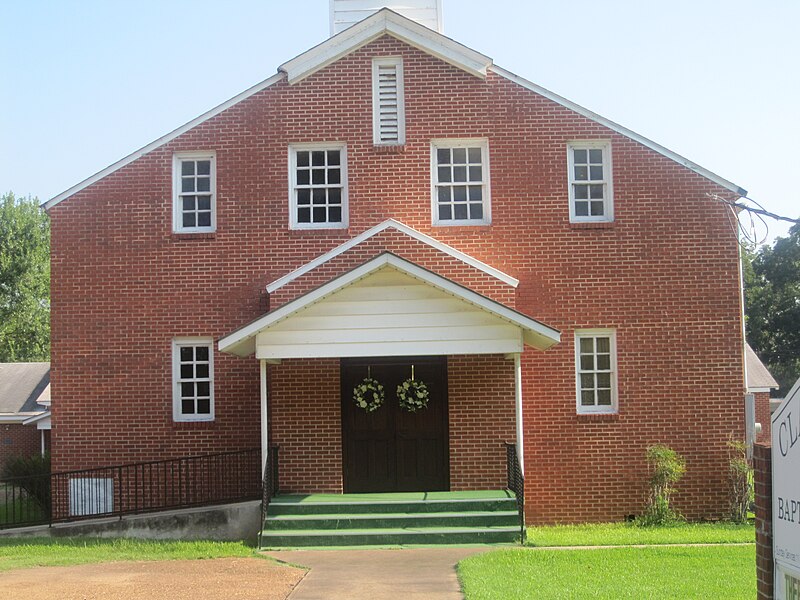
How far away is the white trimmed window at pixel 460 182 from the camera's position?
1683cm

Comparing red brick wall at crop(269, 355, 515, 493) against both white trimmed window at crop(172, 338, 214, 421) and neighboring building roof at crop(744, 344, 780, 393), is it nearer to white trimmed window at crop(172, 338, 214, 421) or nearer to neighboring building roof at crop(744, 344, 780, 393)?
white trimmed window at crop(172, 338, 214, 421)

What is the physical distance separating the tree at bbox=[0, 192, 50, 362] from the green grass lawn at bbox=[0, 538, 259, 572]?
132 ft

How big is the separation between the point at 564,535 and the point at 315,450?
4183mm

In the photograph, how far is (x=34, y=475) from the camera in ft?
59.7

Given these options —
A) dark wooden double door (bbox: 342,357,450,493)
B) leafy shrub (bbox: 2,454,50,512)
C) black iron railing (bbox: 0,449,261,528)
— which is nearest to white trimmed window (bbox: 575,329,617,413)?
dark wooden double door (bbox: 342,357,450,493)

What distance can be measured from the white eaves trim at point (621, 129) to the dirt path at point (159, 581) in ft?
30.0

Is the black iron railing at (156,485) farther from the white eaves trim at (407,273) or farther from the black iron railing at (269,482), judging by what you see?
the white eaves trim at (407,273)

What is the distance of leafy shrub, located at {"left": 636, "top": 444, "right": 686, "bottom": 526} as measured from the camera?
15.6 metres

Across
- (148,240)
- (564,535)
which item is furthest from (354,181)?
(564,535)

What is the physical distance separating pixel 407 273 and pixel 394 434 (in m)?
3.26

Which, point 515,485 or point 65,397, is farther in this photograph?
point 65,397

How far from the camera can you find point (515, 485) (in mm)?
14742

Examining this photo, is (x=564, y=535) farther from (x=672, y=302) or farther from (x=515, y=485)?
(x=672, y=302)

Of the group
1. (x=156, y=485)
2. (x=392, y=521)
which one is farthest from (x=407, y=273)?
(x=156, y=485)
